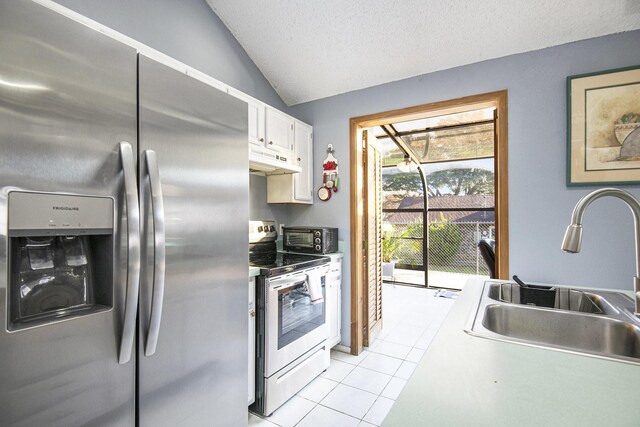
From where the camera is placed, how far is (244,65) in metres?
Result: 2.54

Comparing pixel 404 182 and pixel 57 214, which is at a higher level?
pixel 404 182

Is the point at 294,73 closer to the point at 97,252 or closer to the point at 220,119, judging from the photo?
the point at 220,119

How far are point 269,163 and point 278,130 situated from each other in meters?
0.41

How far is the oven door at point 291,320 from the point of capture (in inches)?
75.1

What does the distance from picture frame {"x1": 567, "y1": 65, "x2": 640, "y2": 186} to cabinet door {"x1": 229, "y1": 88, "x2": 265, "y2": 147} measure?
212cm

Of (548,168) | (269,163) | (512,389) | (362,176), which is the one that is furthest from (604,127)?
(269,163)

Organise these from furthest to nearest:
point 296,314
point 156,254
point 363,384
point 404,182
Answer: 1. point 404,182
2. point 363,384
3. point 296,314
4. point 156,254

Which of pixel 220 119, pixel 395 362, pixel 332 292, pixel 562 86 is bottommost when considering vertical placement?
pixel 395 362

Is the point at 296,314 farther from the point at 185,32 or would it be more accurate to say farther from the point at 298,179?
the point at 185,32

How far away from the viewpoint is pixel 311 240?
2.63 m

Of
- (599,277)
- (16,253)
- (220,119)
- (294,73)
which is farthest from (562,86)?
(16,253)

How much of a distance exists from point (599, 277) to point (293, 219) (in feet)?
7.83

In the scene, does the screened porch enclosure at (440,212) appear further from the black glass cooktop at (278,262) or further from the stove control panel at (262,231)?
the black glass cooktop at (278,262)

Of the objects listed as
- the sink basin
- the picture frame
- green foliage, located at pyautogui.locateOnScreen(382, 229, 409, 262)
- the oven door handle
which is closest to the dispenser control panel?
the oven door handle
